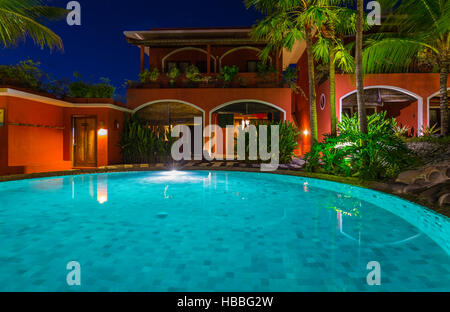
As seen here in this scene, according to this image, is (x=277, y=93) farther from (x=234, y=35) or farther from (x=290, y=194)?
(x=290, y=194)

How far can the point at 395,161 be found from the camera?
20.8ft

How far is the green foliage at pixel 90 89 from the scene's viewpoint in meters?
11.4

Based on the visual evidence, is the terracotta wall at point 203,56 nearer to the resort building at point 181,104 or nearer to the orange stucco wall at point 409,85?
the resort building at point 181,104

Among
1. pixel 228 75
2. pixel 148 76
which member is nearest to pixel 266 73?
pixel 228 75

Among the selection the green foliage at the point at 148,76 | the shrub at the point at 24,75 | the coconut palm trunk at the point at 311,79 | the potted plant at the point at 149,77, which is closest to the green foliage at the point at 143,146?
the potted plant at the point at 149,77

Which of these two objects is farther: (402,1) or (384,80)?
(384,80)

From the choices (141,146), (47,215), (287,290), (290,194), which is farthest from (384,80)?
(47,215)

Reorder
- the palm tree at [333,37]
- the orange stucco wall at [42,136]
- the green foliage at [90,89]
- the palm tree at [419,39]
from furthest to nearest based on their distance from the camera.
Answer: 1. the green foliage at [90,89]
2. the palm tree at [419,39]
3. the orange stucco wall at [42,136]
4. the palm tree at [333,37]

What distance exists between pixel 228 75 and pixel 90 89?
253 inches

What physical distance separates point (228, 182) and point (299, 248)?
5163mm

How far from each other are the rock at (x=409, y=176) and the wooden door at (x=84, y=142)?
11012 mm

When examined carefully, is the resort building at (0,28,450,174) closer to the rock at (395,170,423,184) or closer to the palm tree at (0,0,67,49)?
the palm tree at (0,0,67,49)

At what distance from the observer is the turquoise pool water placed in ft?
Result: 8.79

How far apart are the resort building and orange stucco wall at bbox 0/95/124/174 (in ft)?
0.11
